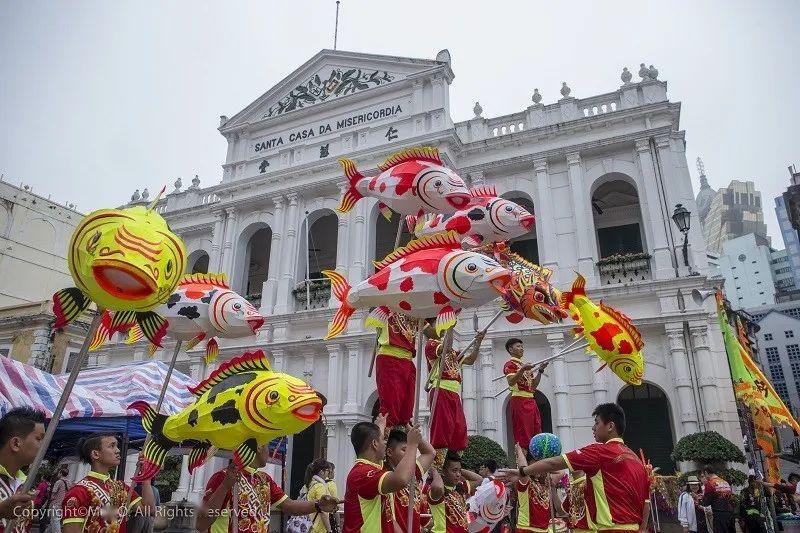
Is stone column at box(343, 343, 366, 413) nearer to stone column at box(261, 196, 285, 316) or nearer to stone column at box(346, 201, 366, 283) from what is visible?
stone column at box(346, 201, 366, 283)

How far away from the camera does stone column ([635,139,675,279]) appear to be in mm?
13195

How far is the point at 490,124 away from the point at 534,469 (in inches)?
566

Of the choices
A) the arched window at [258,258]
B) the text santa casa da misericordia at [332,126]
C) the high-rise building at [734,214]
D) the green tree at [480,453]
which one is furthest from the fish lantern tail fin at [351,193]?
the high-rise building at [734,214]

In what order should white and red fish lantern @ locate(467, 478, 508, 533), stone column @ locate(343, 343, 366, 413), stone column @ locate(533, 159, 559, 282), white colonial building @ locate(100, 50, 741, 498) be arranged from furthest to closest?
stone column @ locate(343, 343, 366, 413)
stone column @ locate(533, 159, 559, 282)
white colonial building @ locate(100, 50, 741, 498)
white and red fish lantern @ locate(467, 478, 508, 533)

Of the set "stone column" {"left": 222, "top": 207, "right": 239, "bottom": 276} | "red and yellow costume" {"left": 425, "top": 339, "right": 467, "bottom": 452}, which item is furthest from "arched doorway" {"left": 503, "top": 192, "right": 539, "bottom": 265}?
"red and yellow costume" {"left": 425, "top": 339, "right": 467, "bottom": 452}

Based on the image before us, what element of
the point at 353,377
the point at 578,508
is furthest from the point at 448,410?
the point at 353,377

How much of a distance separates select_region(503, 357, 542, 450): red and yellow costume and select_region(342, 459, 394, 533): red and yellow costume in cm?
356

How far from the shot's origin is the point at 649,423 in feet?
43.9

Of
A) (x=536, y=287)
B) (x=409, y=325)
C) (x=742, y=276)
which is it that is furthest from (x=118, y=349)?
(x=742, y=276)

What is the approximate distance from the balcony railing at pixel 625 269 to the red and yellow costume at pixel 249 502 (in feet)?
38.0

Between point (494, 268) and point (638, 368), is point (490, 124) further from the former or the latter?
point (494, 268)

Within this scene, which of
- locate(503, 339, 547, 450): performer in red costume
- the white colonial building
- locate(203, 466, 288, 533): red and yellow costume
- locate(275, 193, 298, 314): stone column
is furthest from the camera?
locate(275, 193, 298, 314): stone column

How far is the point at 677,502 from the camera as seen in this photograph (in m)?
11.0

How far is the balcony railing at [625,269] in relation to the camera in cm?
1352
